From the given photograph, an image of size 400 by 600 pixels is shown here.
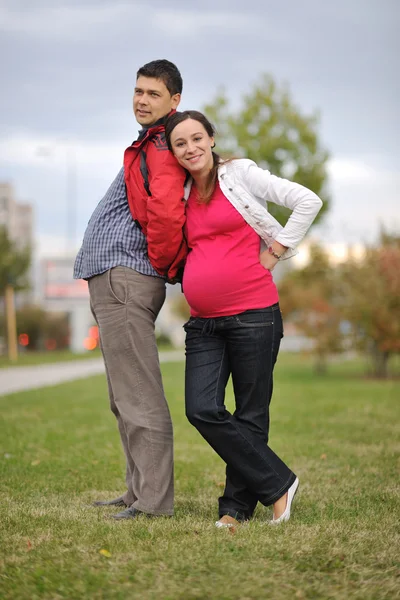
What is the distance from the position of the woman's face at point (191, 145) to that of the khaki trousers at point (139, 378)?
0.63 metres

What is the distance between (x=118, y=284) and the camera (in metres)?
4.38

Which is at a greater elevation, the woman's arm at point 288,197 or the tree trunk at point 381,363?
the woman's arm at point 288,197

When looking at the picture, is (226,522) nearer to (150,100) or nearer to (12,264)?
(150,100)

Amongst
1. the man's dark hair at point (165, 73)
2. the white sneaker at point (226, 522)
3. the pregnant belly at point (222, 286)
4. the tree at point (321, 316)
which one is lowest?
the tree at point (321, 316)

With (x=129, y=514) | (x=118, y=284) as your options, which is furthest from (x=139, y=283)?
(x=129, y=514)

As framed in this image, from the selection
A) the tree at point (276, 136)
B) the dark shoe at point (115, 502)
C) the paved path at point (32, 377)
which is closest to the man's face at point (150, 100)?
the dark shoe at point (115, 502)

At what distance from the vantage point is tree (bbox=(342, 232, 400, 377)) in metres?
18.8

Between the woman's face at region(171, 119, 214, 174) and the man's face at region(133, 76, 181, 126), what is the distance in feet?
0.80

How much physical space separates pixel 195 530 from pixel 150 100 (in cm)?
212

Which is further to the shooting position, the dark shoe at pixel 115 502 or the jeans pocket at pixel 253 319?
the dark shoe at pixel 115 502

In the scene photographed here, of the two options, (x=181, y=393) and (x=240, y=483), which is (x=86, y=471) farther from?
(x=181, y=393)

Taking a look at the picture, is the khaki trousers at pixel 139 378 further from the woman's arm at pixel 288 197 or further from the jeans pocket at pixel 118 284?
the woman's arm at pixel 288 197

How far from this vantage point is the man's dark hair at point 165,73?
4352 mm

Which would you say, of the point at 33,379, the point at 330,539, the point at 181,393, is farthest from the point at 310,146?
the point at 330,539
